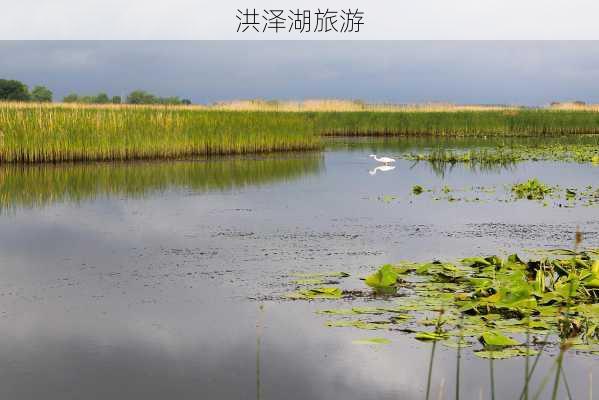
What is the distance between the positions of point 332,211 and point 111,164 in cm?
841

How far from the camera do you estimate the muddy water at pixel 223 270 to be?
14.0ft

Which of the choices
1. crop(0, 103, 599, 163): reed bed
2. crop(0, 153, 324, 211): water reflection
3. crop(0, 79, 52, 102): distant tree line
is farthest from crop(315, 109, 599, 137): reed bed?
crop(0, 79, 52, 102): distant tree line

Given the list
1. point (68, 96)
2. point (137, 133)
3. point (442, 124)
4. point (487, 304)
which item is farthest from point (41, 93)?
point (487, 304)

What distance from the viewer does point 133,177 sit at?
49.2 ft

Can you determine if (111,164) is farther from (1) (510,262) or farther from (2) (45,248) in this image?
(1) (510,262)

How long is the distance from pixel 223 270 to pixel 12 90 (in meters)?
53.7

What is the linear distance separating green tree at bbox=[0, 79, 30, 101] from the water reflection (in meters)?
40.8

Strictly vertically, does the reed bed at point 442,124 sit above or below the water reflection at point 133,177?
above

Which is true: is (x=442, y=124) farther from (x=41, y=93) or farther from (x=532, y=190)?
A: (x=41, y=93)

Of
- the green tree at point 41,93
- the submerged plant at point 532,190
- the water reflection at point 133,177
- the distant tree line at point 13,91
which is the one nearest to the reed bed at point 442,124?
the water reflection at point 133,177

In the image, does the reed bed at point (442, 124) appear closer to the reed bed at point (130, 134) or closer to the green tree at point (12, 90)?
the reed bed at point (130, 134)

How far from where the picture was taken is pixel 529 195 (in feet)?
40.1

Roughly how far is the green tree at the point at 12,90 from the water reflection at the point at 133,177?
40.8m

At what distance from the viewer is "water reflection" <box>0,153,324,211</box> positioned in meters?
12.5
